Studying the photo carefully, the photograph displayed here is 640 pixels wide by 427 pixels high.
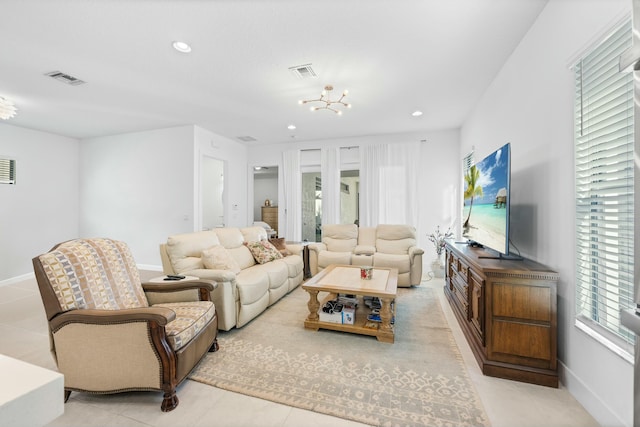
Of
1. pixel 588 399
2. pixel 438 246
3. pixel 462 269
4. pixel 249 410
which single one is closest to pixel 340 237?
pixel 438 246

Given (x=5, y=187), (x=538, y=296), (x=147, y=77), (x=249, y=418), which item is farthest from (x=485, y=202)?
(x=5, y=187)

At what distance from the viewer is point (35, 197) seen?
4.96 meters

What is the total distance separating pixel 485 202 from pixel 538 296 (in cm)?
103

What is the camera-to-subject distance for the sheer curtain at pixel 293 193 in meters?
6.22

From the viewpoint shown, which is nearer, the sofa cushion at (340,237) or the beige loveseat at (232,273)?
the beige loveseat at (232,273)

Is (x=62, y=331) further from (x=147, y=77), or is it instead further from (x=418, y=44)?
(x=418, y=44)

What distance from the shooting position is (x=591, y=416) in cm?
158

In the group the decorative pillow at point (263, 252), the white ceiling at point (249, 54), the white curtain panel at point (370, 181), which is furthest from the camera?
the white curtain panel at point (370, 181)

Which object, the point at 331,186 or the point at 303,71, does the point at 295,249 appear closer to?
the point at 331,186

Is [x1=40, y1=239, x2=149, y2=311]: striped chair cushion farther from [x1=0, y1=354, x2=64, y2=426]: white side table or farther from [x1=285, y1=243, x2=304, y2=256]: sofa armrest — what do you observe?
[x1=285, y1=243, x2=304, y2=256]: sofa armrest

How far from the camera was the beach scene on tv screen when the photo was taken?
221 cm

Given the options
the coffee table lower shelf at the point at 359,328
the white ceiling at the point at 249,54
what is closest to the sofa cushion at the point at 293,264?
the coffee table lower shelf at the point at 359,328

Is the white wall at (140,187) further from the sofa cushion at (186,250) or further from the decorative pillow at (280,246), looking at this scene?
the sofa cushion at (186,250)

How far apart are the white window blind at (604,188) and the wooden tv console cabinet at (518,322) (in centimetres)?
20
